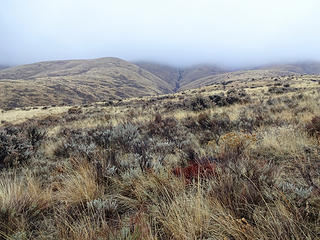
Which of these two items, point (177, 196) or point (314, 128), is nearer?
point (177, 196)

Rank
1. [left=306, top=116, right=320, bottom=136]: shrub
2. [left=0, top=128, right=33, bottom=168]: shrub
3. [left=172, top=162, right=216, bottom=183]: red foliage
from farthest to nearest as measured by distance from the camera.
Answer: [left=0, top=128, right=33, bottom=168]: shrub
[left=306, top=116, right=320, bottom=136]: shrub
[left=172, top=162, right=216, bottom=183]: red foliage

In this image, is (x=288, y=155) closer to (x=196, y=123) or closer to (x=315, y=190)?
(x=315, y=190)

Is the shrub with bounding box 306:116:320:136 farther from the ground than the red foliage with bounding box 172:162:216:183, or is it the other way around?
the shrub with bounding box 306:116:320:136

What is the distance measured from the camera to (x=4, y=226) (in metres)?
2.02

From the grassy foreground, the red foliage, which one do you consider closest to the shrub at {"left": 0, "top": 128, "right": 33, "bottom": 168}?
the grassy foreground

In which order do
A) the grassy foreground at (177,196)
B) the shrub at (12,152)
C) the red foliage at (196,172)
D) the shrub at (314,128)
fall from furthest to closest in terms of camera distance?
the shrub at (12,152), the shrub at (314,128), the red foliage at (196,172), the grassy foreground at (177,196)

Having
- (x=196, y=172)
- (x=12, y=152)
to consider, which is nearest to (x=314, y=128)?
(x=196, y=172)

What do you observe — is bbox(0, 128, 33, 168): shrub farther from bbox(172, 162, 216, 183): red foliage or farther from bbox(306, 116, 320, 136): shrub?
bbox(306, 116, 320, 136): shrub

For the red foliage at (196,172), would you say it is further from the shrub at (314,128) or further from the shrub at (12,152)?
the shrub at (12,152)

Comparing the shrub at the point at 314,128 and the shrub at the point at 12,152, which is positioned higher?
the shrub at the point at 314,128

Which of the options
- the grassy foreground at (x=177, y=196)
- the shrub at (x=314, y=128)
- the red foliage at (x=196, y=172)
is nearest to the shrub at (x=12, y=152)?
the grassy foreground at (x=177, y=196)

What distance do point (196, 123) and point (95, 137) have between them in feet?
11.8

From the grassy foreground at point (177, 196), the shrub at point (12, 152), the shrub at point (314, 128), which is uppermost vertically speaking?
the shrub at point (314, 128)

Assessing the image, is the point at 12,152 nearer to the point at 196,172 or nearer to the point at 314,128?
the point at 196,172
